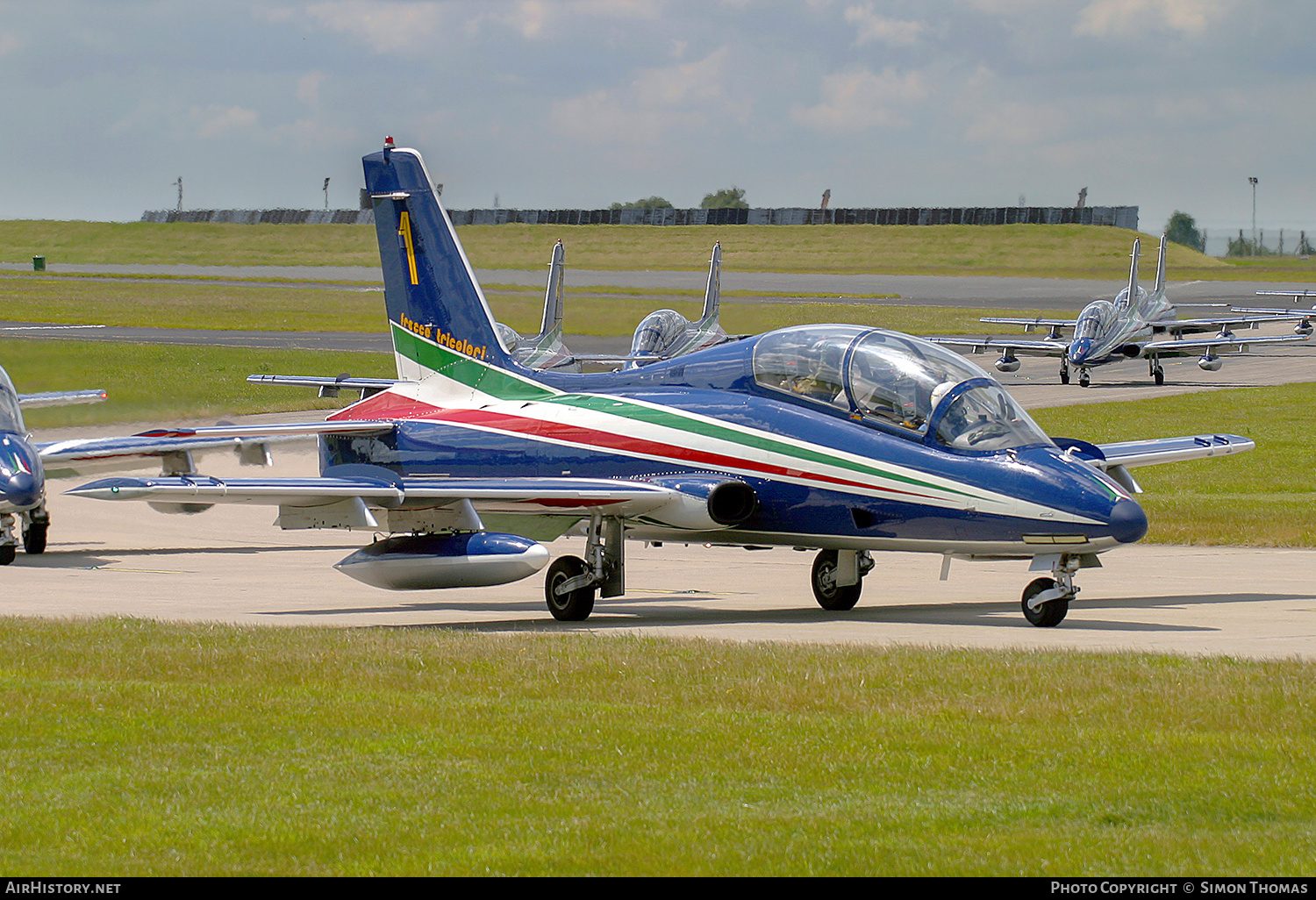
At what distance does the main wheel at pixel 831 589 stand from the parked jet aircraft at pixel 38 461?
6379 mm

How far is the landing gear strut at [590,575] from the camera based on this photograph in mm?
14812

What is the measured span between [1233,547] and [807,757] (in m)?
14.1

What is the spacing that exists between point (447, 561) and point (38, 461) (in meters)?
8.16

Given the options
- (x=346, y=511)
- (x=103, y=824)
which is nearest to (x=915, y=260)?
(x=346, y=511)

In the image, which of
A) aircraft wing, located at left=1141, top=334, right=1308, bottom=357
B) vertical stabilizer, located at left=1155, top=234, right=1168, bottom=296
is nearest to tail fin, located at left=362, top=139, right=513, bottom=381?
aircraft wing, located at left=1141, top=334, right=1308, bottom=357

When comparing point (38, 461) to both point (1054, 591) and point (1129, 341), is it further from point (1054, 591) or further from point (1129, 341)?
point (1129, 341)

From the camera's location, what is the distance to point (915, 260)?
121 meters

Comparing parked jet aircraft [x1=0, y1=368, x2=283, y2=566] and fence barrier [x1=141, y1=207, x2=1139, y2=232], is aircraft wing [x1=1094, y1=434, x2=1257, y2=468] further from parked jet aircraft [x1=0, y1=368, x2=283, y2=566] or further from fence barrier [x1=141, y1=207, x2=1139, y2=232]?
fence barrier [x1=141, y1=207, x2=1139, y2=232]

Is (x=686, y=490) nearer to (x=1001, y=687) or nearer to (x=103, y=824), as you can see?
(x=1001, y=687)

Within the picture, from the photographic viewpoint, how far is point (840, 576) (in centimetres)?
1527

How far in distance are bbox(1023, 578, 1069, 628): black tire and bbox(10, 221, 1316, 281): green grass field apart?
92415 mm
